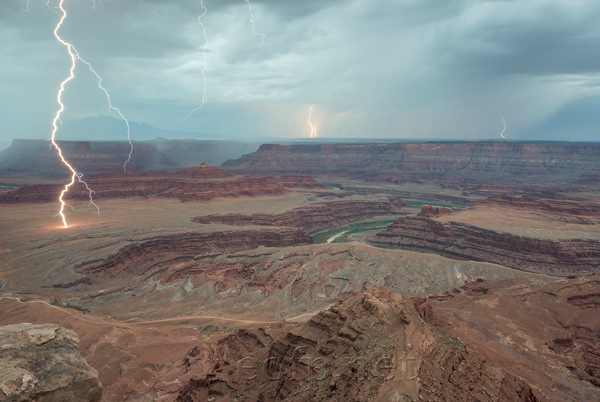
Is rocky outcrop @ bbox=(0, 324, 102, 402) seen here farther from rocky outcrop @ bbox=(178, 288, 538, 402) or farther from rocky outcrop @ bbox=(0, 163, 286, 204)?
rocky outcrop @ bbox=(0, 163, 286, 204)

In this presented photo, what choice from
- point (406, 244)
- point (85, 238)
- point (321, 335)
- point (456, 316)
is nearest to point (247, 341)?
point (321, 335)

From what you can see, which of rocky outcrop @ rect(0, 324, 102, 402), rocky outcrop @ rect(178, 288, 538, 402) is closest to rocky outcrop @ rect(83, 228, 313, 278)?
rocky outcrop @ rect(178, 288, 538, 402)

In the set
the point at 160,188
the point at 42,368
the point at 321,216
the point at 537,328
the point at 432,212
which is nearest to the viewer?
the point at 42,368

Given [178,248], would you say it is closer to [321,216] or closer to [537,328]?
[321,216]

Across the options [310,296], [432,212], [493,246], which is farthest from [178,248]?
[493,246]

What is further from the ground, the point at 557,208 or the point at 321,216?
the point at 557,208

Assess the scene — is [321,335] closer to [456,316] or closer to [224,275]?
[456,316]
